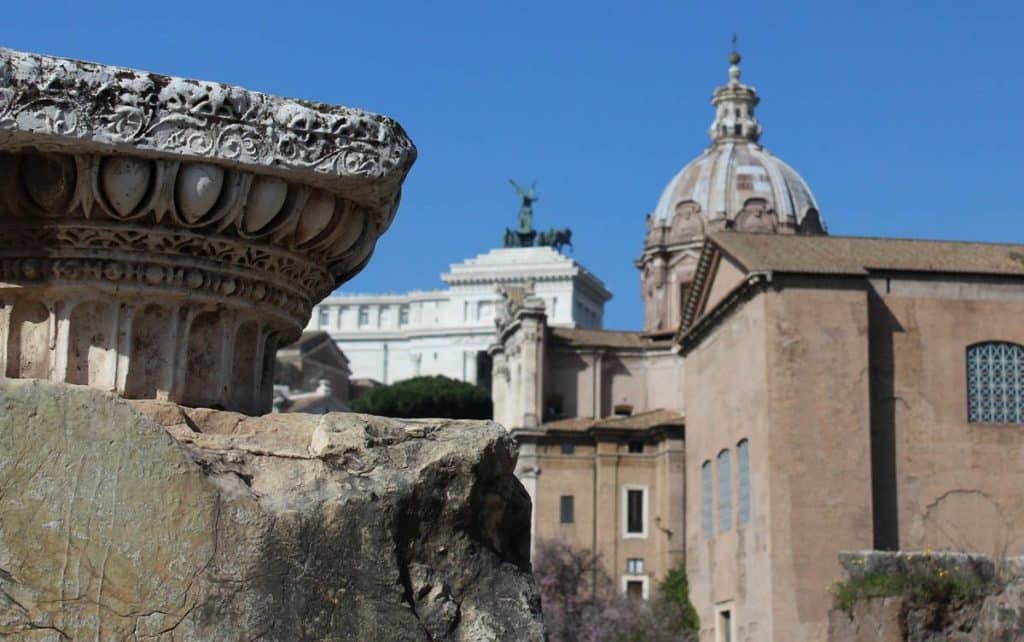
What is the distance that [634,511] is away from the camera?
50.2 metres

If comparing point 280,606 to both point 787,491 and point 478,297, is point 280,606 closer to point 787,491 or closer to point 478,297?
point 787,491

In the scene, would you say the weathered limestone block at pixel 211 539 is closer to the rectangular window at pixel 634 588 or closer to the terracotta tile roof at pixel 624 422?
the rectangular window at pixel 634 588

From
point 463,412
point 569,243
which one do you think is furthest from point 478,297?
point 463,412

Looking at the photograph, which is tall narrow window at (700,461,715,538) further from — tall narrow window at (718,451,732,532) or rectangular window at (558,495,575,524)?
rectangular window at (558,495,575,524)

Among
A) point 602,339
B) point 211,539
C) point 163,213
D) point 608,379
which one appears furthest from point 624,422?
point 211,539

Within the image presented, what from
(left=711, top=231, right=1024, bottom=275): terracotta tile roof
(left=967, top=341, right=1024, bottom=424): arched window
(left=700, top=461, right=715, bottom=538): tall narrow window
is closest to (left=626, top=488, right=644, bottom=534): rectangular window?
(left=700, top=461, right=715, bottom=538): tall narrow window

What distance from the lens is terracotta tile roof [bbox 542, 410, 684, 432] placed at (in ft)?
165

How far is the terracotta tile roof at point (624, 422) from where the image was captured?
165ft

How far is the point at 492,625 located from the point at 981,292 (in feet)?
111

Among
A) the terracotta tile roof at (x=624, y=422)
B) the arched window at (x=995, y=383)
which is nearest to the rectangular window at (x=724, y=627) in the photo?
the arched window at (x=995, y=383)

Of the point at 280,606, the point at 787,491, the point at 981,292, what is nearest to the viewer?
the point at 280,606

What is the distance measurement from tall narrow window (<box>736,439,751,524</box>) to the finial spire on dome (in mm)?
28273

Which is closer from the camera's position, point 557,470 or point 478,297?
point 557,470

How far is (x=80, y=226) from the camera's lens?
341cm
